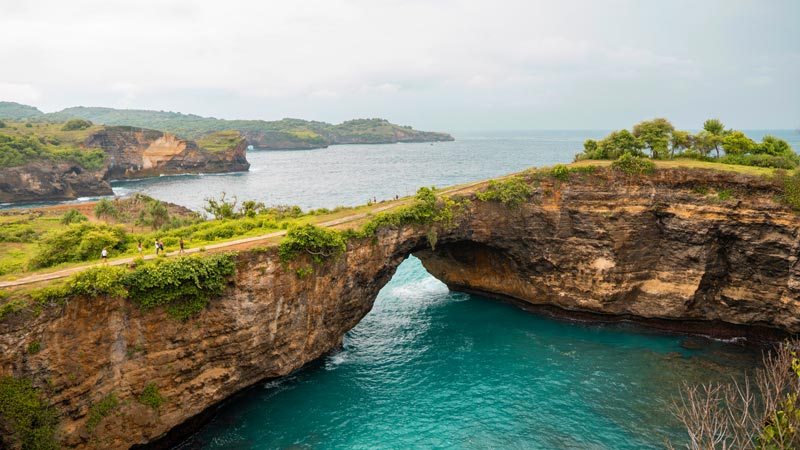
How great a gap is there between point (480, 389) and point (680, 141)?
30566 mm

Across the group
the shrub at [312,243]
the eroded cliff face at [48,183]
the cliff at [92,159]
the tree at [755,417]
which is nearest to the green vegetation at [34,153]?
the cliff at [92,159]

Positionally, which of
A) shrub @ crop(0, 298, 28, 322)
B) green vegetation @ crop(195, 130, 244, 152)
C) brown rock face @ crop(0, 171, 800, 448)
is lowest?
brown rock face @ crop(0, 171, 800, 448)

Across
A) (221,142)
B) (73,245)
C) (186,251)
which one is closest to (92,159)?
(221,142)

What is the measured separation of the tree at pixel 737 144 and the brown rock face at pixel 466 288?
754 cm

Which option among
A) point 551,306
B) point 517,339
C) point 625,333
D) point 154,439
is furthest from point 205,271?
point 625,333

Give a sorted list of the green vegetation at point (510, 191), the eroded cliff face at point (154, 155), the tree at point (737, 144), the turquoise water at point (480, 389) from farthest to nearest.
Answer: the eroded cliff face at point (154, 155) → the tree at point (737, 144) → the green vegetation at point (510, 191) → the turquoise water at point (480, 389)

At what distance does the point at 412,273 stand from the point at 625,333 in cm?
2437

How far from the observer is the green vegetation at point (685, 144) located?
39.2 m

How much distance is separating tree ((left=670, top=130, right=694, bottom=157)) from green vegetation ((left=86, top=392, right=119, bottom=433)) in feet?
156

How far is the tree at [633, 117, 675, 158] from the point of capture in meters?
41.4

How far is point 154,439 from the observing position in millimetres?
24625

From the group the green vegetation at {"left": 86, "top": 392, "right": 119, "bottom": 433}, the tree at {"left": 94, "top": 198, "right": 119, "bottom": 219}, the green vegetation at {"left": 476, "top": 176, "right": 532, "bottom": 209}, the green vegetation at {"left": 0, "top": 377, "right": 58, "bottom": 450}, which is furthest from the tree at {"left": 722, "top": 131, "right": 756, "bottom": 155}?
the tree at {"left": 94, "top": 198, "right": 119, "bottom": 219}

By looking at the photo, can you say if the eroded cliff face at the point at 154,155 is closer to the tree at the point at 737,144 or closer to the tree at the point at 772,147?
the tree at the point at 737,144

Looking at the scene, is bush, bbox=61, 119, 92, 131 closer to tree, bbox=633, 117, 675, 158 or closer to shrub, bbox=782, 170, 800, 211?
tree, bbox=633, 117, 675, 158
